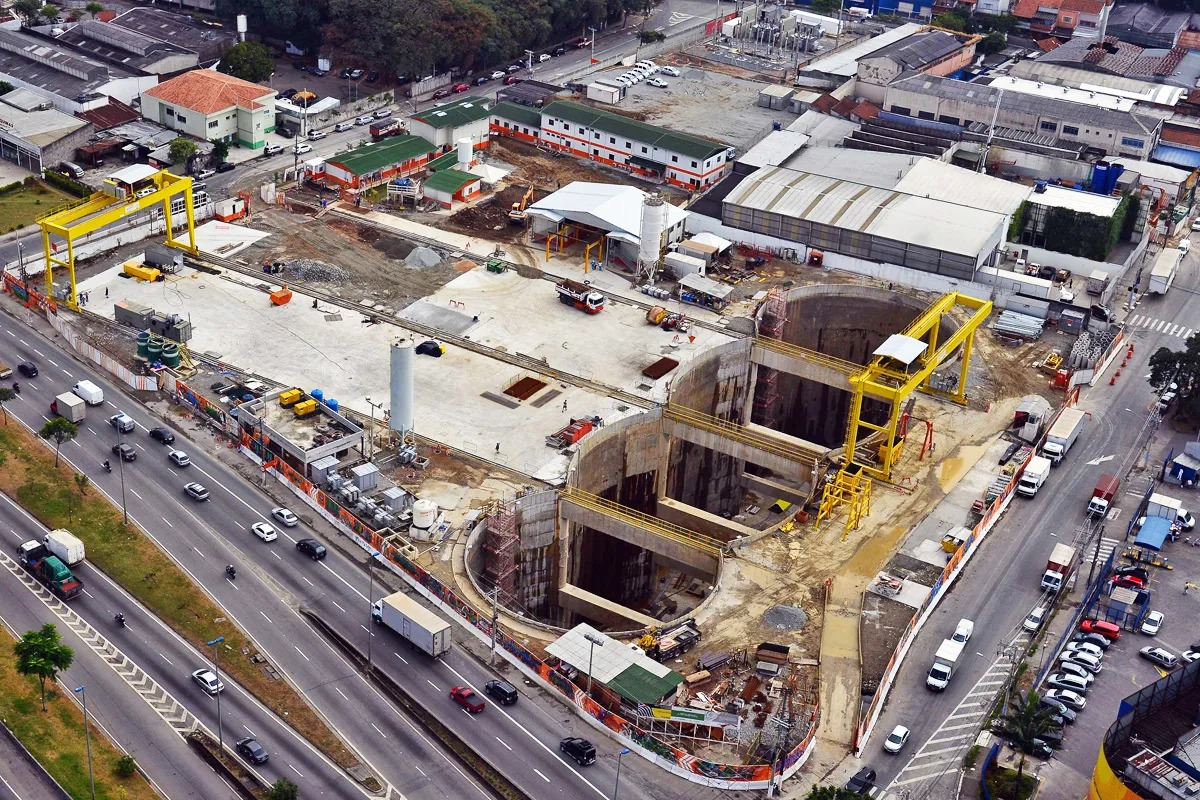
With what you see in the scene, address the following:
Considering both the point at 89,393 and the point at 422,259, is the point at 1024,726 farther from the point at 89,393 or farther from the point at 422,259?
the point at 422,259

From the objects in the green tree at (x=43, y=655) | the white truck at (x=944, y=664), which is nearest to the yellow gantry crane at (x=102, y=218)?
the green tree at (x=43, y=655)

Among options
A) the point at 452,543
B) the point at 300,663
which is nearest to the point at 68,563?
the point at 300,663

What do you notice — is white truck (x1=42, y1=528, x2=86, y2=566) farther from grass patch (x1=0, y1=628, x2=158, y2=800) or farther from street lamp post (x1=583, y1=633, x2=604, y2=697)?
street lamp post (x1=583, y1=633, x2=604, y2=697)

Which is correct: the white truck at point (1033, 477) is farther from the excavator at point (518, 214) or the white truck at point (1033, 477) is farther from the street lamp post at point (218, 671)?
the street lamp post at point (218, 671)

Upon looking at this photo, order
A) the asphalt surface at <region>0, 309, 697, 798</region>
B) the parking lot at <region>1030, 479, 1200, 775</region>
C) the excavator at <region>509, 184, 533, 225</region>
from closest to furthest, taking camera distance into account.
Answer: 1. the asphalt surface at <region>0, 309, 697, 798</region>
2. the parking lot at <region>1030, 479, 1200, 775</region>
3. the excavator at <region>509, 184, 533, 225</region>

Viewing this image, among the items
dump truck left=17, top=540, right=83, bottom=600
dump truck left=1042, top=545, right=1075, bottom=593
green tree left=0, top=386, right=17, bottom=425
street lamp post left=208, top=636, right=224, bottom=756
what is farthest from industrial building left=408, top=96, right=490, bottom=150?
A: dump truck left=1042, top=545, right=1075, bottom=593

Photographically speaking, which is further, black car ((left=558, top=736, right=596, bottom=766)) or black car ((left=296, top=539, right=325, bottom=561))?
black car ((left=296, top=539, right=325, bottom=561))
